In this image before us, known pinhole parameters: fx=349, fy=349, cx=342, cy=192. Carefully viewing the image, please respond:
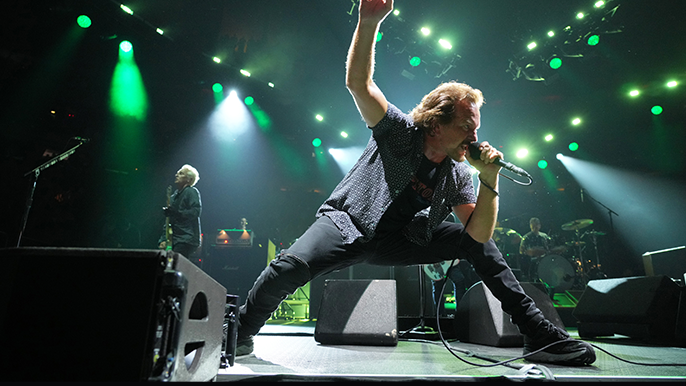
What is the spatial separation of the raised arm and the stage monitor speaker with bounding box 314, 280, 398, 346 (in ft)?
5.92

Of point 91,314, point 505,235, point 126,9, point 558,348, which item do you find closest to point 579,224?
point 505,235

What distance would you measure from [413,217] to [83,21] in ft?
24.6

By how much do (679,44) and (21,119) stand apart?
12640 millimetres

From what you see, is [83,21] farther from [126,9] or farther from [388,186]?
[388,186]

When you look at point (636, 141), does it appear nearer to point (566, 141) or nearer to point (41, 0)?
point (566, 141)

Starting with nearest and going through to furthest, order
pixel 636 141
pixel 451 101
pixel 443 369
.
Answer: pixel 443 369 < pixel 451 101 < pixel 636 141

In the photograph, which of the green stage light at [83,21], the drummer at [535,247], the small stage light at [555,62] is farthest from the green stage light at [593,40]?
the green stage light at [83,21]

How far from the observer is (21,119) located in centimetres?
676

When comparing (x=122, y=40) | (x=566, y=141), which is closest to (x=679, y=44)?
(x=566, y=141)

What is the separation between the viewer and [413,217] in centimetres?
223

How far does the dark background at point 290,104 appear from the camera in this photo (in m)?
6.38

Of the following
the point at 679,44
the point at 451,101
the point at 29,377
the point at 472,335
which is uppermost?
the point at 679,44

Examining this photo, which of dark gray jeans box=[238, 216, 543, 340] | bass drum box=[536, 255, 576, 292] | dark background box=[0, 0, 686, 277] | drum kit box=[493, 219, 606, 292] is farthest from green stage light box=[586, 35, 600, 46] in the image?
dark gray jeans box=[238, 216, 543, 340]

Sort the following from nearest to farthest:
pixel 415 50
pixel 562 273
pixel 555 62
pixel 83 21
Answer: pixel 83 21
pixel 555 62
pixel 415 50
pixel 562 273
